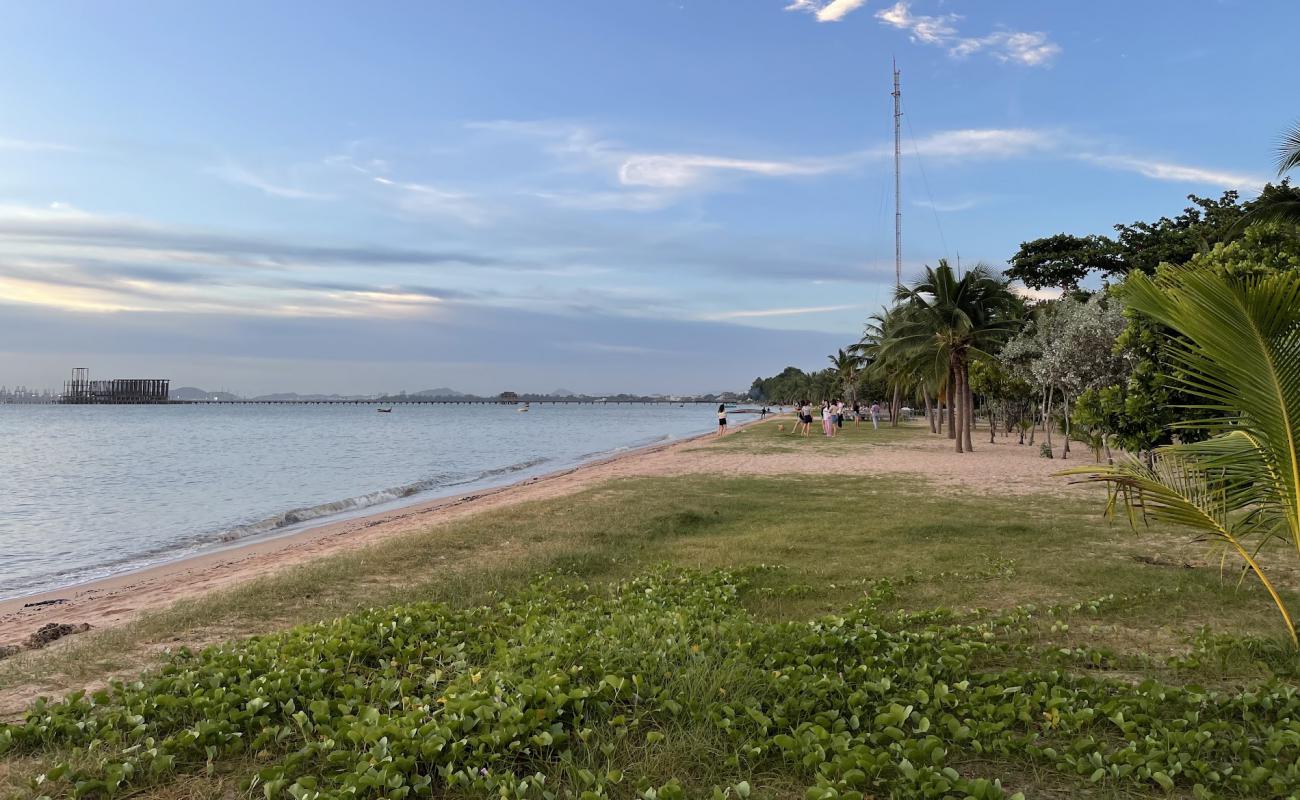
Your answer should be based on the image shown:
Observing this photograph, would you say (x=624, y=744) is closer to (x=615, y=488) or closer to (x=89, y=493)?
(x=615, y=488)

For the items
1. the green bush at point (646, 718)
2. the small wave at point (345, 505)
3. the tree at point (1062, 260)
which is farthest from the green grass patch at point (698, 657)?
the tree at point (1062, 260)

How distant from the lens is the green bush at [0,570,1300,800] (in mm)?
3713

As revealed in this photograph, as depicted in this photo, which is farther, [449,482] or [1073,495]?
[449,482]

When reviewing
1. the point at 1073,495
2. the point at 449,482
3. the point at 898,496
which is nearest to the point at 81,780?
the point at 898,496

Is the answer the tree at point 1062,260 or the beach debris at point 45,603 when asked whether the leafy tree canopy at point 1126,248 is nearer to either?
the tree at point 1062,260

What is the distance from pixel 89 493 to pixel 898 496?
25.1 metres

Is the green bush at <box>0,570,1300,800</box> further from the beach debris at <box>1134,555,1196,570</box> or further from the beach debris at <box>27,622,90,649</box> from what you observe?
the beach debris at <box>1134,555,1196,570</box>

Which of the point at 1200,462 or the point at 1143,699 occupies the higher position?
the point at 1200,462

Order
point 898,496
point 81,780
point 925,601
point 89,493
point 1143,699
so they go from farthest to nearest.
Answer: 1. point 89,493
2. point 898,496
3. point 925,601
4. point 1143,699
5. point 81,780

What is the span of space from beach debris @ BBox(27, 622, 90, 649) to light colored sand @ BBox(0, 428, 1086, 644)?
0.62ft

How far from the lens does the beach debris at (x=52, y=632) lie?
298 inches

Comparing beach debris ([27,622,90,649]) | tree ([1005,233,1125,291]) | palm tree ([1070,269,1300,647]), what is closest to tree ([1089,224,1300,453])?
palm tree ([1070,269,1300,647])

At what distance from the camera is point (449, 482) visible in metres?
29.6

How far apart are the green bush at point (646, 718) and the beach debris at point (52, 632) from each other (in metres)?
3.06
